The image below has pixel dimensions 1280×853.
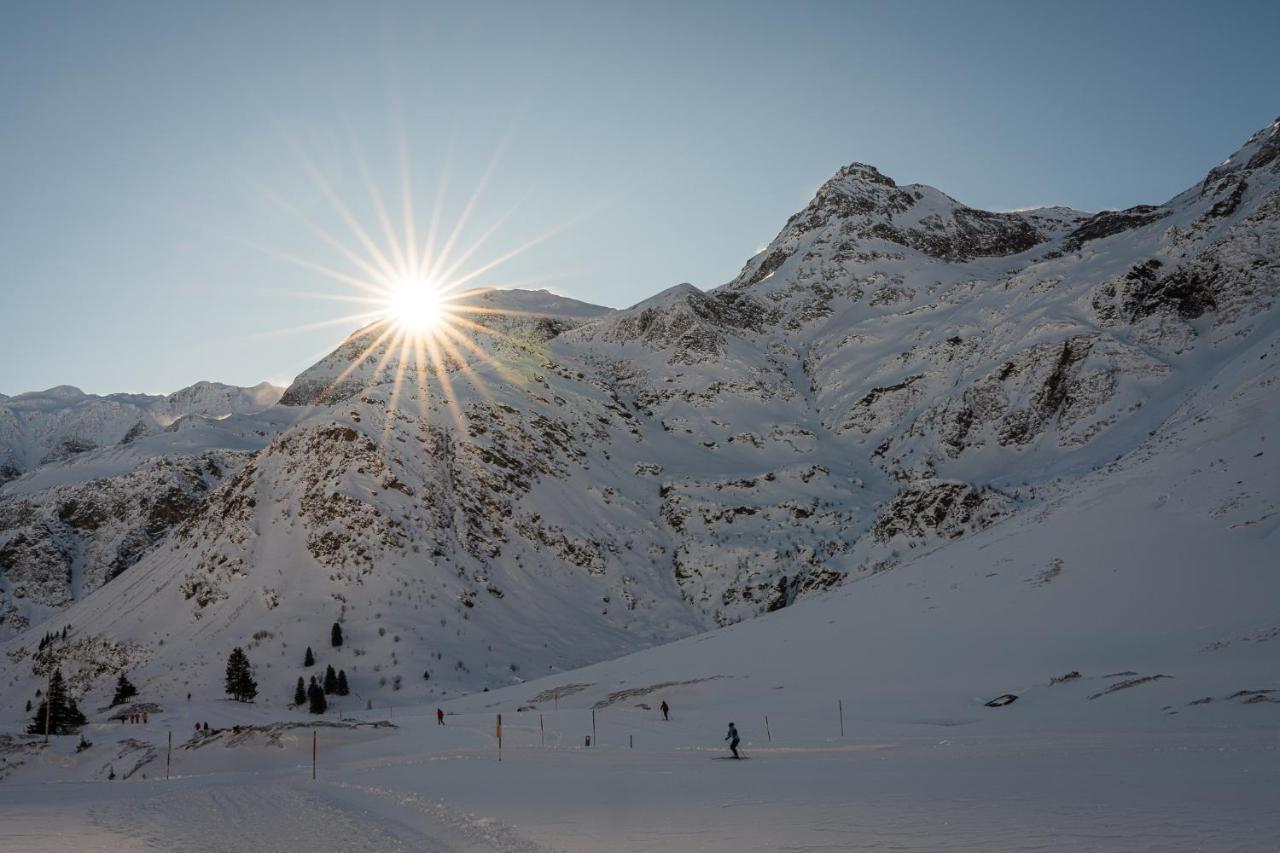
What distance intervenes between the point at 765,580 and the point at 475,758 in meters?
49.7

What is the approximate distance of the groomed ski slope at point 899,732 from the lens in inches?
496

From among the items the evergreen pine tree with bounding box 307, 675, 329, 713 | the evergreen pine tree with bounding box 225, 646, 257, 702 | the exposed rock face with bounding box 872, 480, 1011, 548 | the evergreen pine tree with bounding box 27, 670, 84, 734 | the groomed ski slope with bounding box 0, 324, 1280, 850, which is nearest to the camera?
the groomed ski slope with bounding box 0, 324, 1280, 850

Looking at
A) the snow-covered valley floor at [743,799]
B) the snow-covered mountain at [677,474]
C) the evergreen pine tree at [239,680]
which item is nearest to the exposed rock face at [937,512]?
the snow-covered mountain at [677,474]

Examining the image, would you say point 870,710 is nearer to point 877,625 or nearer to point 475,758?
point 877,625

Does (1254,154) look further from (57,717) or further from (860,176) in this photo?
(57,717)

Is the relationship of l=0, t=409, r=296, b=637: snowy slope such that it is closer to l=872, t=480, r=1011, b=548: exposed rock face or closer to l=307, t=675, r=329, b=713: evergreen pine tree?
l=307, t=675, r=329, b=713: evergreen pine tree

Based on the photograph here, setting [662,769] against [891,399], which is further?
[891,399]

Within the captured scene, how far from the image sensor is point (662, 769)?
2111cm

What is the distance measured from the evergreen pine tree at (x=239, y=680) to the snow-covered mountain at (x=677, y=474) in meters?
2.02

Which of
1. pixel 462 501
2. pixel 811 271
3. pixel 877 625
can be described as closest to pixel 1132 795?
pixel 877 625

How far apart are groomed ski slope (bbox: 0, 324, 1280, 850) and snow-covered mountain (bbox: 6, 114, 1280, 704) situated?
2224 mm

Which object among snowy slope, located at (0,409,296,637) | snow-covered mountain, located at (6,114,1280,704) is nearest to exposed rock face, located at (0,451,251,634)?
snowy slope, located at (0,409,296,637)

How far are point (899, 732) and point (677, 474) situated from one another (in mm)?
63300

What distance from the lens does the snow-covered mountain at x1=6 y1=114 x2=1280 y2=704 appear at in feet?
196
